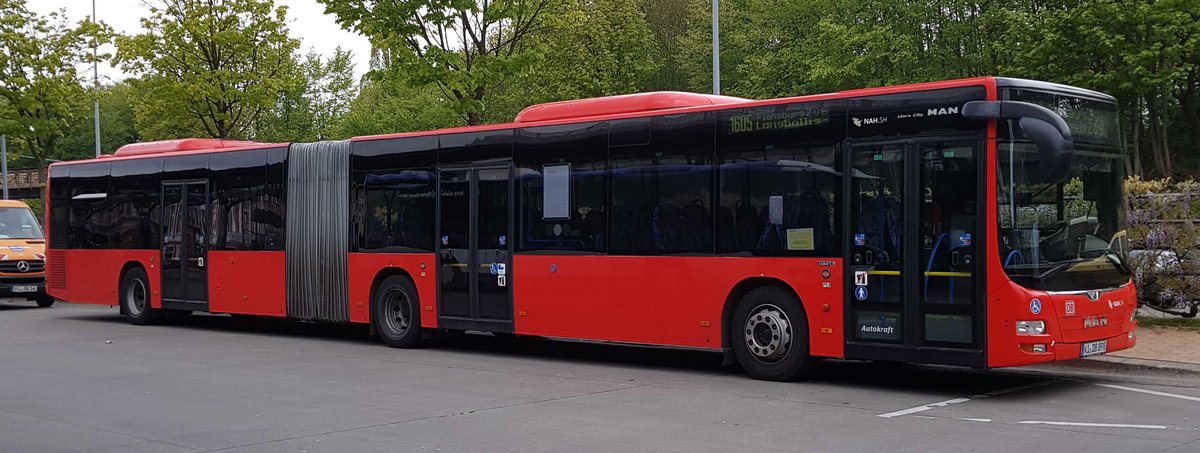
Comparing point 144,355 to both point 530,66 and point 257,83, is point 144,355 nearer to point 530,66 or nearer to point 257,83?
point 530,66

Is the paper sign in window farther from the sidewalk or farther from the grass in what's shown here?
the grass

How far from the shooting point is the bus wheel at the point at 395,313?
16.9 meters

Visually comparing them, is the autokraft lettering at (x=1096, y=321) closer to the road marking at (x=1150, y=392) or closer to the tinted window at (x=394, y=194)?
the road marking at (x=1150, y=392)

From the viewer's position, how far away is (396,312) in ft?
56.6

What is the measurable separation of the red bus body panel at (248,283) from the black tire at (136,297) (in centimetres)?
203

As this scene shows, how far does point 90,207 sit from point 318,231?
7148 mm

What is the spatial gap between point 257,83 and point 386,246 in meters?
16.1

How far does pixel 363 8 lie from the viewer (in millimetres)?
23328

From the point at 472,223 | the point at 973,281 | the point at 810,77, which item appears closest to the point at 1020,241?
the point at 973,281

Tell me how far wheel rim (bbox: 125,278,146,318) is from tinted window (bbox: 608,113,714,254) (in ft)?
38.3

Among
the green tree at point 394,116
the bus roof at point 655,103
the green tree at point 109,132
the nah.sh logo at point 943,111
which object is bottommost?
the nah.sh logo at point 943,111

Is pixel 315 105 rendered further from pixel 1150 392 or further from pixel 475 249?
pixel 1150 392

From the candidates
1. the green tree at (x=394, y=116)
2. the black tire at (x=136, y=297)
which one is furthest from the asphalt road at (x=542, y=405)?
the green tree at (x=394, y=116)

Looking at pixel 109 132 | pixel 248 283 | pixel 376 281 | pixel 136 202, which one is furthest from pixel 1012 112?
pixel 109 132
